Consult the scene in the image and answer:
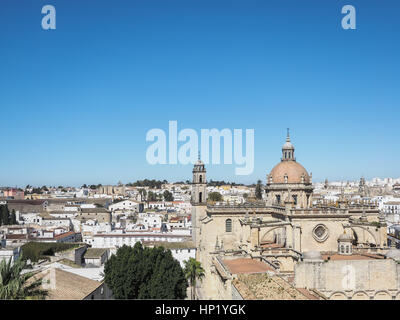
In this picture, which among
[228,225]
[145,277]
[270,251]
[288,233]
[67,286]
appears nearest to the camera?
[67,286]

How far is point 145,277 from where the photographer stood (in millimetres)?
29531

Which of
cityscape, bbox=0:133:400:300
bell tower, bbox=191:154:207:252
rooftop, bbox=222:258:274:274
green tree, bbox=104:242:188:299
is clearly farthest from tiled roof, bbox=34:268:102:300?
bell tower, bbox=191:154:207:252

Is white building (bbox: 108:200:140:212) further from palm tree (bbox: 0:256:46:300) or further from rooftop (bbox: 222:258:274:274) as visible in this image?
palm tree (bbox: 0:256:46:300)

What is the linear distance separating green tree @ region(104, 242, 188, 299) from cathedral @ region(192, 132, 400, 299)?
318 cm

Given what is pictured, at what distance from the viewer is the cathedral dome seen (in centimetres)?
3726

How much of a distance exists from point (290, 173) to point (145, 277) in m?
16.4

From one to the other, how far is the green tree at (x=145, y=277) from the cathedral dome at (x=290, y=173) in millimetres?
13260

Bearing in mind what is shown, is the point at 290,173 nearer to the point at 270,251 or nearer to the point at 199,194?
the point at 270,251

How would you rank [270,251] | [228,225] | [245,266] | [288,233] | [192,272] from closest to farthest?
[245,266]
[270,251]
[288,233]
[192,272]
[228,225]

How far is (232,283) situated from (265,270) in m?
3.78

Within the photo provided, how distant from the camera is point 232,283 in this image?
22594 millimetres

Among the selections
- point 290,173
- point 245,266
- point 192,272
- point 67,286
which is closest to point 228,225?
point 192,272
